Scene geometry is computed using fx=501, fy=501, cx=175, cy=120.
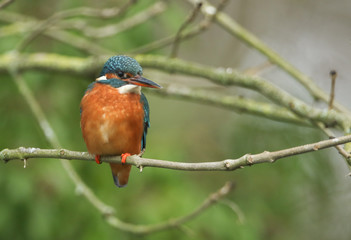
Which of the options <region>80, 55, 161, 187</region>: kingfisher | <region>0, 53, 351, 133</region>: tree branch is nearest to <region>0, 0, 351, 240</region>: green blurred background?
<region>0, 53, 351, 133</region>: tree branch

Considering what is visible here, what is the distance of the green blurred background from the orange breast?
3.94 ft

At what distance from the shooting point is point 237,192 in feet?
17.9

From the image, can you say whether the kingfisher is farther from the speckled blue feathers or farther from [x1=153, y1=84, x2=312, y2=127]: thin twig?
[x1=153, y1=84, x2=312, y2=127]: thin twig

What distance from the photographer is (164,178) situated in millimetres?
4910

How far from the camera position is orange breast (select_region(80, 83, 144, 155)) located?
2951 millimetres

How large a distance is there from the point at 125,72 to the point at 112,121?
0.35 meters

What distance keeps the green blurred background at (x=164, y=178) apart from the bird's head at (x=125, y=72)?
140 cm

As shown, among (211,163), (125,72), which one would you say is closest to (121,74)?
(125,72)

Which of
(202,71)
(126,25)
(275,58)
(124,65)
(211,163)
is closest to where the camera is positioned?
(211,163)

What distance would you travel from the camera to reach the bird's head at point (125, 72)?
2.73 meters

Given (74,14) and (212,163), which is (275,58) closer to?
(74,14)

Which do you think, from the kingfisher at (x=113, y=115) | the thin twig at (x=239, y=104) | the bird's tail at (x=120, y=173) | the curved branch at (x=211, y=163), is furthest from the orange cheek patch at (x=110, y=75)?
the thin twig at (x=239, y=104)

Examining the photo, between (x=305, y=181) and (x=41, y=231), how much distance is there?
110 inches

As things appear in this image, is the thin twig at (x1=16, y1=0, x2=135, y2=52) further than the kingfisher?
Yes
